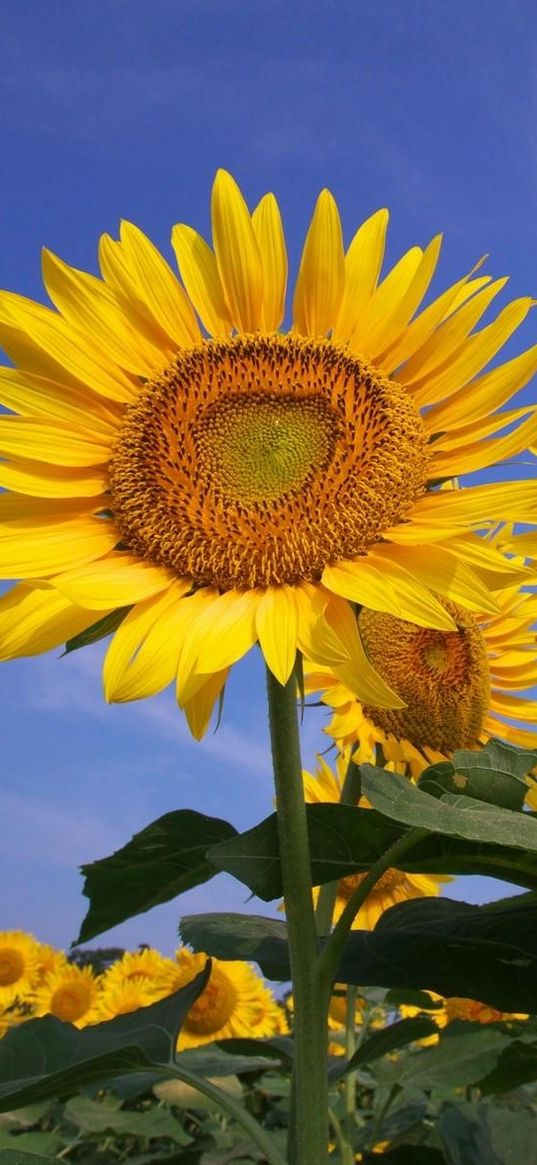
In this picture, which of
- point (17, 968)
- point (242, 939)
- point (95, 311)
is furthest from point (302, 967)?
point (17, 968)

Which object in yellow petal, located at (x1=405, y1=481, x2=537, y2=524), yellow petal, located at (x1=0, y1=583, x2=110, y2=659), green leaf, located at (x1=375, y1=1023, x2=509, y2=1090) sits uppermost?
yellow petal, located at (x1=405, y1=481, x2=537, y2=524)

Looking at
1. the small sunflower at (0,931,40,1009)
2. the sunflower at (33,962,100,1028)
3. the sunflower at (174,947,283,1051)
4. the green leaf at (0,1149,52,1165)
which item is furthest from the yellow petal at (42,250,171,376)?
the small sunflower at (0,931,40,1009)

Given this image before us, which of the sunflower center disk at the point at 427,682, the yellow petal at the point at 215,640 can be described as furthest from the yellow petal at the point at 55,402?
the sunflower center disk at the point at 427,682

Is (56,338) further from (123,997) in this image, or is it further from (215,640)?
(123,997)

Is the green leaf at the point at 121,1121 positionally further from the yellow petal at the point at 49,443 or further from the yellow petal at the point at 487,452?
the yellow petal at the point at 487,452

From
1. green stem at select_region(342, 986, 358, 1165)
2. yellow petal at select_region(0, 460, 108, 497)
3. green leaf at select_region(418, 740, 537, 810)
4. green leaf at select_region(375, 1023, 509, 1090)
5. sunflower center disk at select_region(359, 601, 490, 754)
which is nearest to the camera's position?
green leaf at select_region(418, 740, 537, 810)

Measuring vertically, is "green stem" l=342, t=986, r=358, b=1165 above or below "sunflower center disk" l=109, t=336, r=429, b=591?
below

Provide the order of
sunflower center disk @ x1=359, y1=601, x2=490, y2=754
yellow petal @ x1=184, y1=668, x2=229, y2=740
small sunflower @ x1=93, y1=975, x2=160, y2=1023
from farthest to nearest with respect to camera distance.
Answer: small sunflower @ x1=93, y1=975, x2=160, y2=1023 → sunflower center disk @ x1=359, y1=601, x2=490, y2=754 → yellow petal @ x1=184, y1=668, x2=229, y2=740

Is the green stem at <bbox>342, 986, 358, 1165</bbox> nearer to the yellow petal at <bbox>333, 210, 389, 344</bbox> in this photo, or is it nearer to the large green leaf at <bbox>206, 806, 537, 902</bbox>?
the large green leaf at <bbox>206, 806, 537, 902</bbox>
